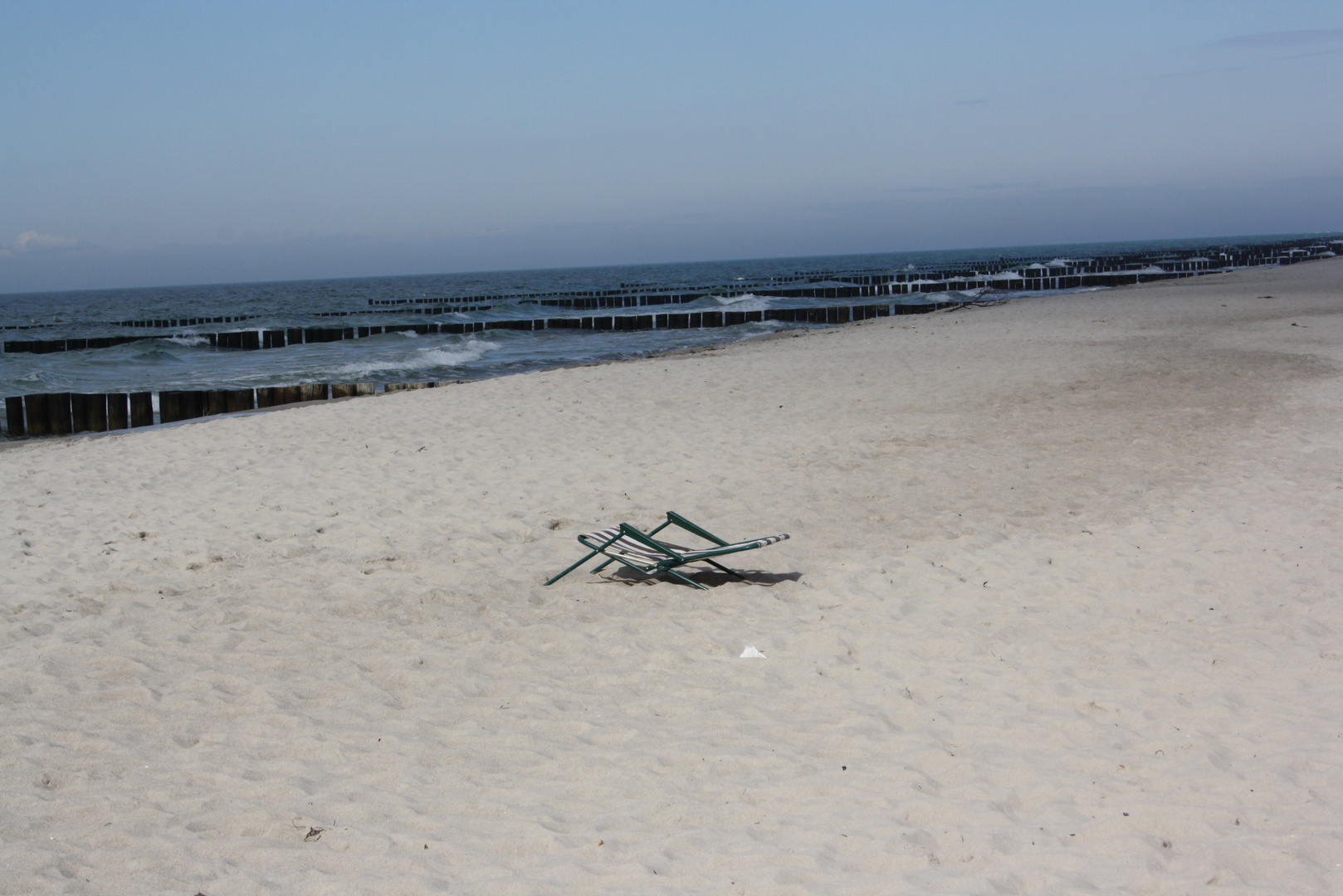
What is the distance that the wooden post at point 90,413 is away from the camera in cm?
1307

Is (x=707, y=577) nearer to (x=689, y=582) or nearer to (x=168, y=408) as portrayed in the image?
(x=689, y=582)

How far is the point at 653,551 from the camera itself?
5.80 metres

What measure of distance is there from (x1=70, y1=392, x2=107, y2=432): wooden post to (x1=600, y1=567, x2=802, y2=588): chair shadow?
34.7 ft

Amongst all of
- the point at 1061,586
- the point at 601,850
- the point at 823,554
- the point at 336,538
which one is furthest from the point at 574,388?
the point at 601,850

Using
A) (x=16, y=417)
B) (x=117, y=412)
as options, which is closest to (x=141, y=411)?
(x=117, y=412)

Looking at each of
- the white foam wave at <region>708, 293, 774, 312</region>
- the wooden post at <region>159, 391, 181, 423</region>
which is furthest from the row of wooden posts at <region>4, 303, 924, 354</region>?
the wooden post at <region>159, 391, 181, 423</region>

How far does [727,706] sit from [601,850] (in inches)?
46.2

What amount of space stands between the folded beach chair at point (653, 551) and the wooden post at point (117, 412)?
10.3 metres

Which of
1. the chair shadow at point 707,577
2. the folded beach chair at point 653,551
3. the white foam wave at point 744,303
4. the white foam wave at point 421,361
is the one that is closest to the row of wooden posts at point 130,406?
the white foam wave at point 421,361

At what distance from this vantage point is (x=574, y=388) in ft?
41.8

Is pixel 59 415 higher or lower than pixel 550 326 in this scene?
lower

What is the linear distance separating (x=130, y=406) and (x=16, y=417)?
1402 millimetres

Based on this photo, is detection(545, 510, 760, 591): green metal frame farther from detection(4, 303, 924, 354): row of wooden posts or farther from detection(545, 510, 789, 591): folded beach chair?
detection(4, 303, 924, 354): row of wooden posts

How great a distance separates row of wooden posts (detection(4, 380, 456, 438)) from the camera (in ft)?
Result: 42.5
